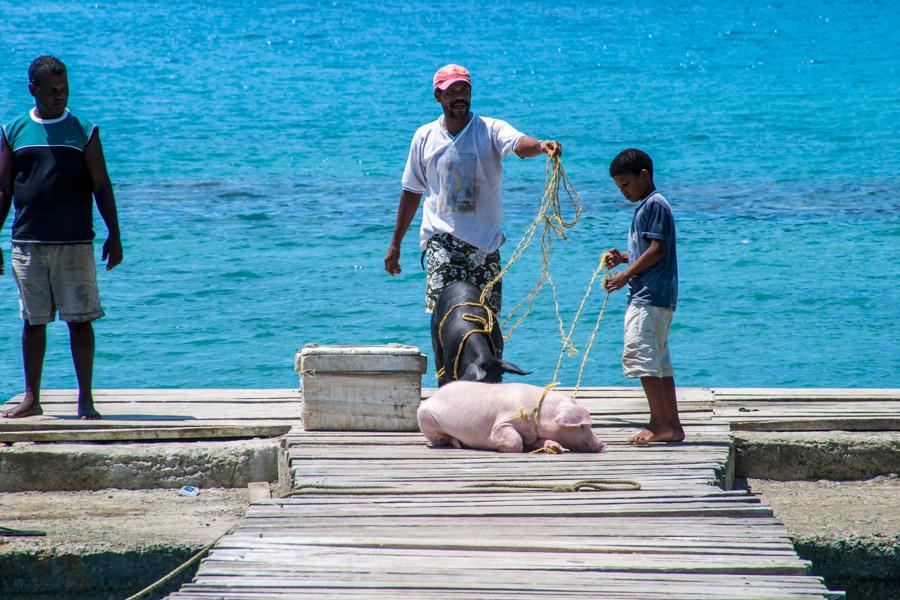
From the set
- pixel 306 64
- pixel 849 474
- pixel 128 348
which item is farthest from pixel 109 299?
pixel 306 64

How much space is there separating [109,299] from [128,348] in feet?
6.10

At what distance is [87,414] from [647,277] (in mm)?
2975

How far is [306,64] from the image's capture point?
31016 mm

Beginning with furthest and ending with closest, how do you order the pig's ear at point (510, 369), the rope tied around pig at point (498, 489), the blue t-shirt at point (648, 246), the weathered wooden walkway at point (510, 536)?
the pig's ear at point (510, 369), the blue t-shirt at point (648, 246), the rope tied around pig at point (498, 489), the weathered wooden walkway at point (510, 536)

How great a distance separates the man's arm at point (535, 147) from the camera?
19.5 feet

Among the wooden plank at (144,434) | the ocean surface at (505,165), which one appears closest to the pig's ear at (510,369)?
the wooden plank at (144,434)

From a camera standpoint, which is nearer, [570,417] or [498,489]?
A: [498,489]

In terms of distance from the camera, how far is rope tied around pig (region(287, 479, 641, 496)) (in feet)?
16.8

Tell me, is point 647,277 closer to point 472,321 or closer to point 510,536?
point 472,321

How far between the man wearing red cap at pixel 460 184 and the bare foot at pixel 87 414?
6.16 ft

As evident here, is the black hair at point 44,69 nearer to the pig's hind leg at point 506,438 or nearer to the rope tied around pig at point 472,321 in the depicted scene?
the rope tied around pig at point 472,321

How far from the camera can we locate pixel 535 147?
6.13m

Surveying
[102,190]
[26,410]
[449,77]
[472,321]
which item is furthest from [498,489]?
[26,410]

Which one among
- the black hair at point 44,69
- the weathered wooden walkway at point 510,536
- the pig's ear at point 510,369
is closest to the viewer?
the weathered wooden walkway at point 510,536
